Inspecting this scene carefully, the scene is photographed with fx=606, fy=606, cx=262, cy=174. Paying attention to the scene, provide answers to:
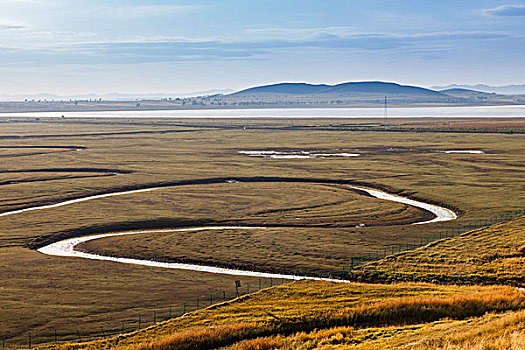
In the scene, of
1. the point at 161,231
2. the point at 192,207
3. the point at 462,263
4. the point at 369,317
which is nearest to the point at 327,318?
the point at 369,317

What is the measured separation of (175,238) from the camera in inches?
2395

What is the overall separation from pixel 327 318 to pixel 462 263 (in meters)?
18.3

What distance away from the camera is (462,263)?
48531 millimetres

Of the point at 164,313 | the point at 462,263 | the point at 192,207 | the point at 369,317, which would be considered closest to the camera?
the point at 369,317

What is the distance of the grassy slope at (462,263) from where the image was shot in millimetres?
45562

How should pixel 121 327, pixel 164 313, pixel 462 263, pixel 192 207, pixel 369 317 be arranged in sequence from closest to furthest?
pixel 369 317
pixel 121 327
pixel 164 313
pixel 462 263
pixel 192 207

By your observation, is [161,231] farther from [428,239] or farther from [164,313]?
[428,239]

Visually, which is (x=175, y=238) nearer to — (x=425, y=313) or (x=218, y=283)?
(x=218, y=283)

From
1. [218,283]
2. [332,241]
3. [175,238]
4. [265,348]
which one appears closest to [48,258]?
[175,238]

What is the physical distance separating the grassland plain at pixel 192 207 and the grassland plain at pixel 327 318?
19.6 ft

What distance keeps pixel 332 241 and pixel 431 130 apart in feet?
470

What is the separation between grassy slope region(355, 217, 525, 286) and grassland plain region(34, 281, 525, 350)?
4110mm

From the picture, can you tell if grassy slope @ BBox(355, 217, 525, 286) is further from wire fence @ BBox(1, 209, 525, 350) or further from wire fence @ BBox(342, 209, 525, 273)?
wire fence @ BBox(1, 209, 525, 350)

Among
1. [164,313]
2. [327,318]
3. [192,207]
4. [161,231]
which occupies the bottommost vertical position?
[164,313]
